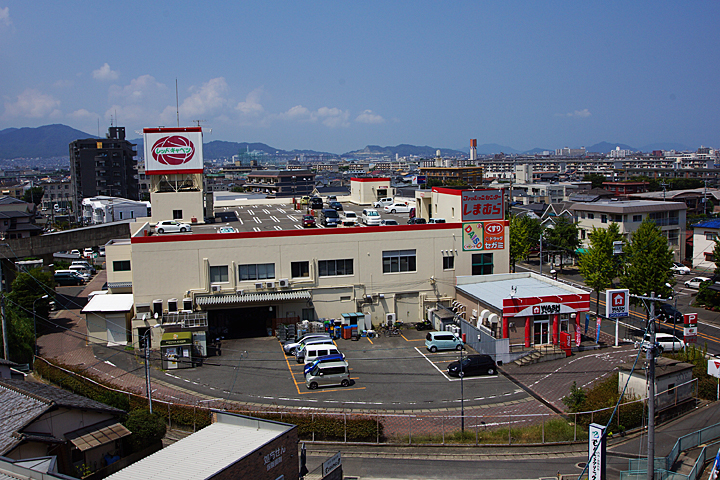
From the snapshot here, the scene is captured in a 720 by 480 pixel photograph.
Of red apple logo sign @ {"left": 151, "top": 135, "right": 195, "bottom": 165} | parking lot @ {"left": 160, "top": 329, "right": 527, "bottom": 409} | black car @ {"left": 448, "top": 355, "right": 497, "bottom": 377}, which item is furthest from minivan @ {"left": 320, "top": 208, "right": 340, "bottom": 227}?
black car @ {"left": 448, "top": 355, "right": 497, "bottom": 377}

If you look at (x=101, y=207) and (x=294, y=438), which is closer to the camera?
(x=294, y=438)

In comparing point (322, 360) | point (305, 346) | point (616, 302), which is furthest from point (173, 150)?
point (616, 302)

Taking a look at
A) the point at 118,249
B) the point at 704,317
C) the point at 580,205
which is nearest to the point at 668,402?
the point at 704,317

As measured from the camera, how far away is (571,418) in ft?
74.2

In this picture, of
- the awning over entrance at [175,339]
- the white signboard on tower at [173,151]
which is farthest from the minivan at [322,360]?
the white signboard on tower at [173,151]

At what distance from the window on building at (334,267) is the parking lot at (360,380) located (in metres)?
5.13

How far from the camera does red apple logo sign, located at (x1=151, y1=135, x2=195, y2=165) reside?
4584 centimetres

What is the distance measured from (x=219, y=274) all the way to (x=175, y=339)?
603cm

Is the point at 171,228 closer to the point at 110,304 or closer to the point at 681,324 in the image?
the point at 110,304

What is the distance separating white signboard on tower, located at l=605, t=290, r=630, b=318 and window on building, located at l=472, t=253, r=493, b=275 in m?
9.80

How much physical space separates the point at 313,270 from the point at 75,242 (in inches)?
1157

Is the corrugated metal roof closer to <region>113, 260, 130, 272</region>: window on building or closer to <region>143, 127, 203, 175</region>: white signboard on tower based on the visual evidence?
<region>113, 260, 130, 272</region>: window on building

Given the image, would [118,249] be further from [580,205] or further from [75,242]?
[580,205]

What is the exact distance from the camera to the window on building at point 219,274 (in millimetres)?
35281
